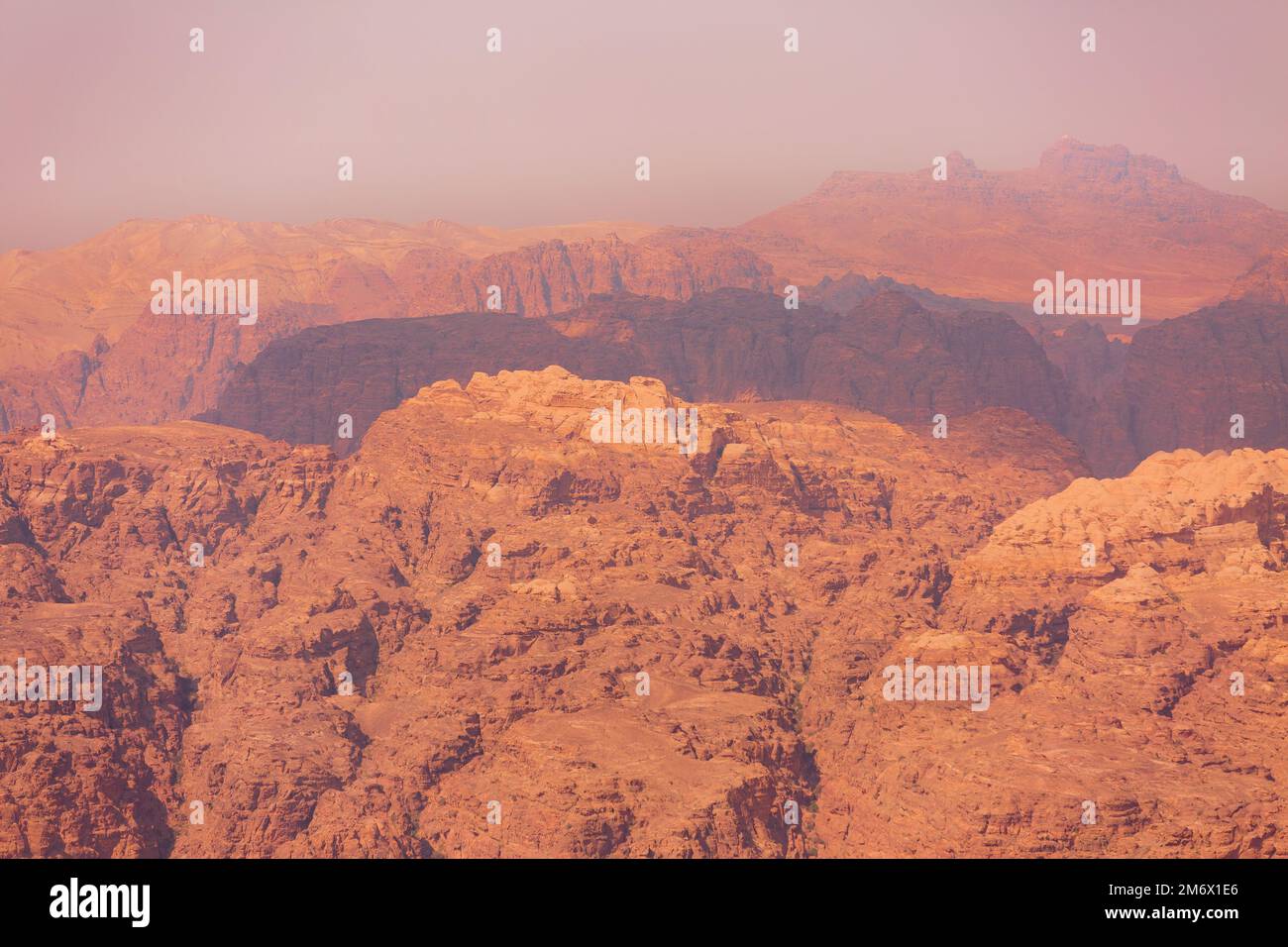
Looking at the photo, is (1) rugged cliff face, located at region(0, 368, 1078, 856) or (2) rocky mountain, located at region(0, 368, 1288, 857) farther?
(1) rugged cliff face, located at region(0, 368, 1078, 856)

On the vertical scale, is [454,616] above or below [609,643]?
above

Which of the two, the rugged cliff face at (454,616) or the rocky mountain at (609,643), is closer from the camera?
the rocky mountain at (609,643)

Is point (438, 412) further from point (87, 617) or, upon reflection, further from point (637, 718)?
point (637, 718)

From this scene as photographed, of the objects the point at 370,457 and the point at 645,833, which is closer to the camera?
the point at 645,833

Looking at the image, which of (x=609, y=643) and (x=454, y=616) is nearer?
(x=609, y=643)

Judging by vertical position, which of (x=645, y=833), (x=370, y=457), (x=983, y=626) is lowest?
(x=645, y=833)

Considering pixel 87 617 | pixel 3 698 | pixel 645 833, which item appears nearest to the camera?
pixel 645 833
